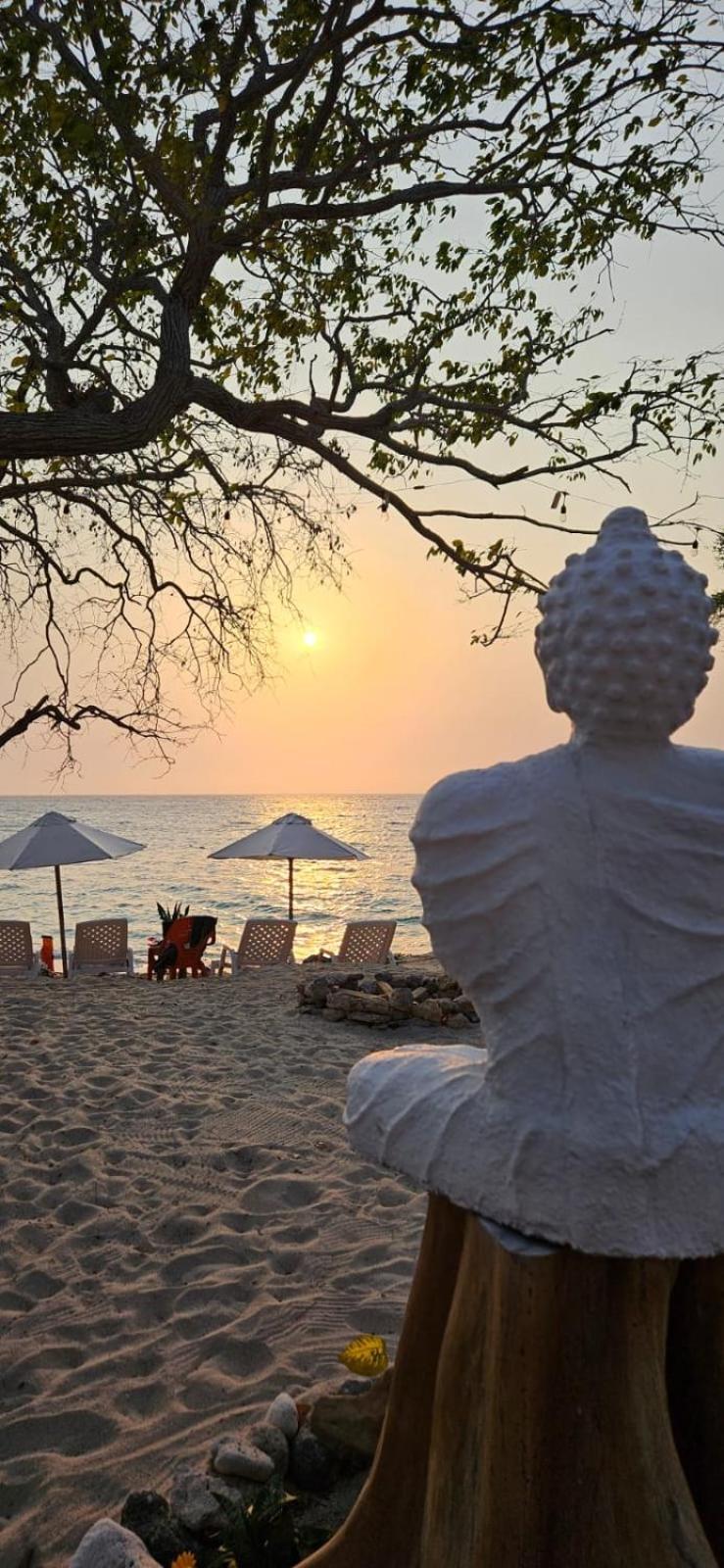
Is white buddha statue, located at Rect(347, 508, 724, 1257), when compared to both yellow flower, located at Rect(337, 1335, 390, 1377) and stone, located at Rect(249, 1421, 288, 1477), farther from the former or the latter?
stone, located at Rect(249, 1421, 288, 1477)

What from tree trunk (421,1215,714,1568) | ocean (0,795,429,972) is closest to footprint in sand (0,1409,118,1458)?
tree trunk (421,1215,714,1568)

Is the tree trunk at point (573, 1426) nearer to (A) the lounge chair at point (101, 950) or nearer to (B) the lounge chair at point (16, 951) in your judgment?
(A) the lounge chair at point (101, 950)

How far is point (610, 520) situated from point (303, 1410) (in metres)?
2.99

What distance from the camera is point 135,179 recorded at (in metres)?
5.82

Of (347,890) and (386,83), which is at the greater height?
(386,83)

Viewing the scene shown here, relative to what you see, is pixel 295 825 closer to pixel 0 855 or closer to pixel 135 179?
pixel 0 855

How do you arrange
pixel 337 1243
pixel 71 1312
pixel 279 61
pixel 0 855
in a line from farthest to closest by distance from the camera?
pixel 0 855 < pixel 279 61 < pixel 337 1243 < pixel 71 1312

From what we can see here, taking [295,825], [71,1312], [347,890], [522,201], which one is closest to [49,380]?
[522,201]

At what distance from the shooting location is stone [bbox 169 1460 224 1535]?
2.53 metres

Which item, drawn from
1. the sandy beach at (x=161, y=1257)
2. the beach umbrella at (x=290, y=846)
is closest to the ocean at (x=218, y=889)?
the beach umbrella at (x=290, y=846)

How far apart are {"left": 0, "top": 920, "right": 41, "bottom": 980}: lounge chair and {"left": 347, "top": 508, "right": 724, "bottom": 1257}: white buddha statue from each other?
12.1 m

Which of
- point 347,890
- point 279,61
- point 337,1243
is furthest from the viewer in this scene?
point 347,890

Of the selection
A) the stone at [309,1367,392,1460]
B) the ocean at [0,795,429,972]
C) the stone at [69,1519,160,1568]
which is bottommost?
the ocean at [0,795,429,972]

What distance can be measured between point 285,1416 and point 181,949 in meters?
10.5
